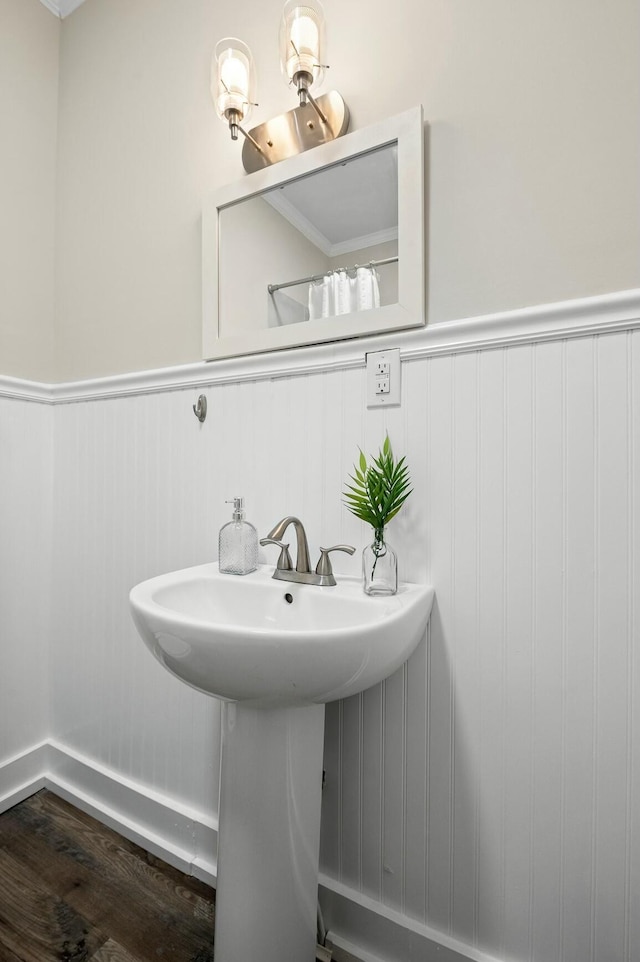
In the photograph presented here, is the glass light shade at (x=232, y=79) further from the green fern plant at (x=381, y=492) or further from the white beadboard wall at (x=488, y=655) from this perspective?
the green fern plant at (x=381, y=492)

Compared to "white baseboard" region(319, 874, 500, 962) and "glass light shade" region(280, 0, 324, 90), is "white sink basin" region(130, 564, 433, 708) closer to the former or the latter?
"white baseboard" region(319, 874, 500, 962)

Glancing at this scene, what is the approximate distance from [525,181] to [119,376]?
1123 millimetres

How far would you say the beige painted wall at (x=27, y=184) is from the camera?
1442 mm

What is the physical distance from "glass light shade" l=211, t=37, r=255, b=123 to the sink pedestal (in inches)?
49.5

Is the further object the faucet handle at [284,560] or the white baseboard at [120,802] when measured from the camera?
the white baseboard at [120,802]

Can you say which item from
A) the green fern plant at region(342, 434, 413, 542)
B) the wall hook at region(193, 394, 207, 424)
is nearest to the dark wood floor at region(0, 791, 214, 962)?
the green fern plant at region(342, 434, 413, 542)

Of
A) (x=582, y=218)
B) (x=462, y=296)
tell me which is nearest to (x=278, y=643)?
(x=462, y=296)

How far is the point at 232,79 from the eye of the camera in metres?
1.08

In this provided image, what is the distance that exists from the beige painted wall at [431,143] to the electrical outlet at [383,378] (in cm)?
12

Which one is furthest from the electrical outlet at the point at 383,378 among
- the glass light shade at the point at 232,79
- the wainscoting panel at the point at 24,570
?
the wainscoting panel at the point at 24,570

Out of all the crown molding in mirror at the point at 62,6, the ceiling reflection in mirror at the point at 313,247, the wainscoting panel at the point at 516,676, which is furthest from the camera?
the crown molding in mirror at the point at 62,6

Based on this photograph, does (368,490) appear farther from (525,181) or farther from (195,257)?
(195,257)

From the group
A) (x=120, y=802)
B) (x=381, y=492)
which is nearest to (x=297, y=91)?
(x=381, y=492)

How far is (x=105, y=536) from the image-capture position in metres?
1.43
